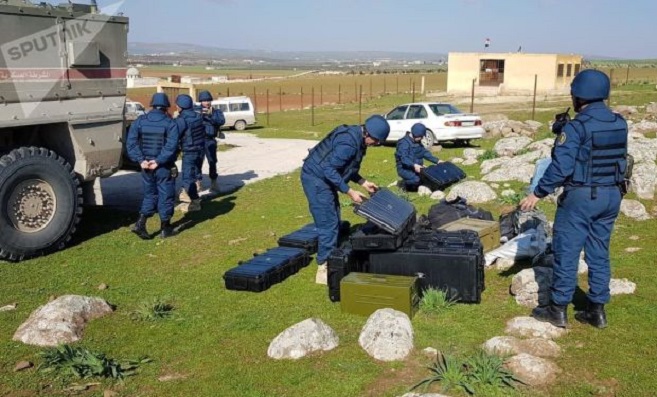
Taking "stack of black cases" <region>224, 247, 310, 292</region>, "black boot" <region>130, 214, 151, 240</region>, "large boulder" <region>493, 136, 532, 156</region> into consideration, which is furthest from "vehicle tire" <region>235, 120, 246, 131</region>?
"stack of black cases" <region>224, 247, 310, 292</region>

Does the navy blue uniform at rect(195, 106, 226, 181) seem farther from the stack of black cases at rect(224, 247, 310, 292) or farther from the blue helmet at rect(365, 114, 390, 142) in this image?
the blue helmet at rect(365, 114, 390, 142)

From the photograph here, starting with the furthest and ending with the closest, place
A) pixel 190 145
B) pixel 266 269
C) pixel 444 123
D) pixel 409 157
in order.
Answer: pixel 444 123
pixel 409 157
pixel 190 145
pixel 266 269

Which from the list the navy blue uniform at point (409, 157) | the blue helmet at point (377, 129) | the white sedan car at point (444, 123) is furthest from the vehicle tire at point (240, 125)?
the blue helmet at point (377, 129)

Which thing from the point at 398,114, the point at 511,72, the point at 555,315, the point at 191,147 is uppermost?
the point at 511,72

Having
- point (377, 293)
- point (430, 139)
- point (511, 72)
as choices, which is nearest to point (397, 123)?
point (430, 139)

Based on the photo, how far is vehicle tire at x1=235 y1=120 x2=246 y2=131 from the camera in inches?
1052

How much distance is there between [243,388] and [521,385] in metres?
1.95

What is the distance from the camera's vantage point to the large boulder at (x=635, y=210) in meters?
8.98

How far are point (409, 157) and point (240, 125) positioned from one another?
16421 millimetres

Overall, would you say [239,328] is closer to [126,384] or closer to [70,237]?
[126,384]

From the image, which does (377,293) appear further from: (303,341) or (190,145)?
(190,145)

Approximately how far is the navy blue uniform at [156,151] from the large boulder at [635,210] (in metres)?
6.31

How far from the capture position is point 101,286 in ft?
22.8

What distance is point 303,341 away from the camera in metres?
5.14
